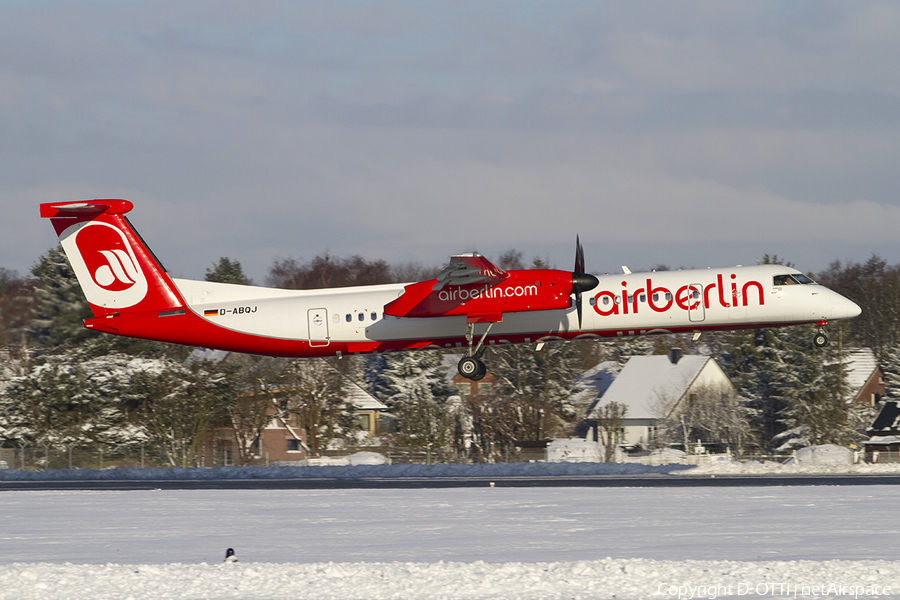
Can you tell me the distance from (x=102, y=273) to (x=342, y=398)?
22.7 meters

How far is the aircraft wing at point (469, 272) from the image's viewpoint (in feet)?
83.7

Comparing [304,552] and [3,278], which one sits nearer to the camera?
[304,552]

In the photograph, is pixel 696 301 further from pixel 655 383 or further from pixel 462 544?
pixel 655 383

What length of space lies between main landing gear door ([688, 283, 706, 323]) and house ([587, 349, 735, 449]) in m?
31.8

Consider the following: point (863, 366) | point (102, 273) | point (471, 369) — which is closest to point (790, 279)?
point (471, 369)

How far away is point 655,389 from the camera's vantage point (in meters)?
61.2

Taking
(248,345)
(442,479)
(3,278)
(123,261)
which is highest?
(3,278)

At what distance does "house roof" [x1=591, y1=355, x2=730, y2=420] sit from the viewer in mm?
59781

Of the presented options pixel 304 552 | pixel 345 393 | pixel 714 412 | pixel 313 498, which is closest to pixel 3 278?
pixel 345 393

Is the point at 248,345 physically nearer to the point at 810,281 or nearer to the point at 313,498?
the point at 313,498

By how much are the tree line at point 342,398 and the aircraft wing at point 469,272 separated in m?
18.4

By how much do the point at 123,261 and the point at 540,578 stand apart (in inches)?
824

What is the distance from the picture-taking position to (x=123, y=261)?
28906 millimetres

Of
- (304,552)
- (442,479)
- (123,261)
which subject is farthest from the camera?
(442,479)
